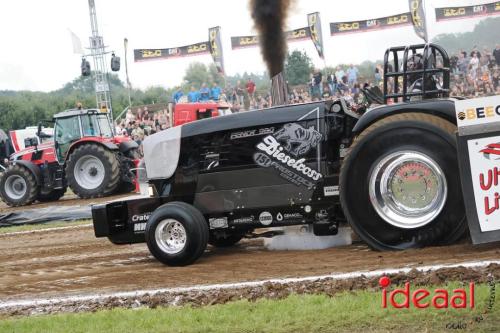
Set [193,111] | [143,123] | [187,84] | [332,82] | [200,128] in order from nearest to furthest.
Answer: [200,128] → [193,111] → [332,82] → [143,123] → [187,84]

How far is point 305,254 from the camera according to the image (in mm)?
7363

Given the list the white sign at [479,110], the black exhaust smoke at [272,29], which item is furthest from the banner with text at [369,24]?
the white sign at [479,110]

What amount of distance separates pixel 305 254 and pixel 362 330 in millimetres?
2888

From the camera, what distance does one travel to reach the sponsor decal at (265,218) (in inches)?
291

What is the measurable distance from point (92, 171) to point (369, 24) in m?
11.8

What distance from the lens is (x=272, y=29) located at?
37.7 ft

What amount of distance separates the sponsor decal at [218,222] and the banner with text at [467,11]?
13259mm

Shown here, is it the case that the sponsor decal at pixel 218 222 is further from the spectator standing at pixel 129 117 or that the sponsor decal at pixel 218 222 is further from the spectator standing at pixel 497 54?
the spectator standing at pixel 129 117

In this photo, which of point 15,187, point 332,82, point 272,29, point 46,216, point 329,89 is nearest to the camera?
point 272,29

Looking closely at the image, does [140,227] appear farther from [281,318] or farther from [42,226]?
[42,226]

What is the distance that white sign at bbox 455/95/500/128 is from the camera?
19.4 feet

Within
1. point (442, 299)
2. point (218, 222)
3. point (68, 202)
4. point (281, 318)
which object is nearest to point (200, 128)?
point (218, 222)

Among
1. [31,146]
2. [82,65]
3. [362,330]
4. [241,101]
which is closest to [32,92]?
[82,65]

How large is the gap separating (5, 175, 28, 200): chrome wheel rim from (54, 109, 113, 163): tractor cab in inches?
51.8
